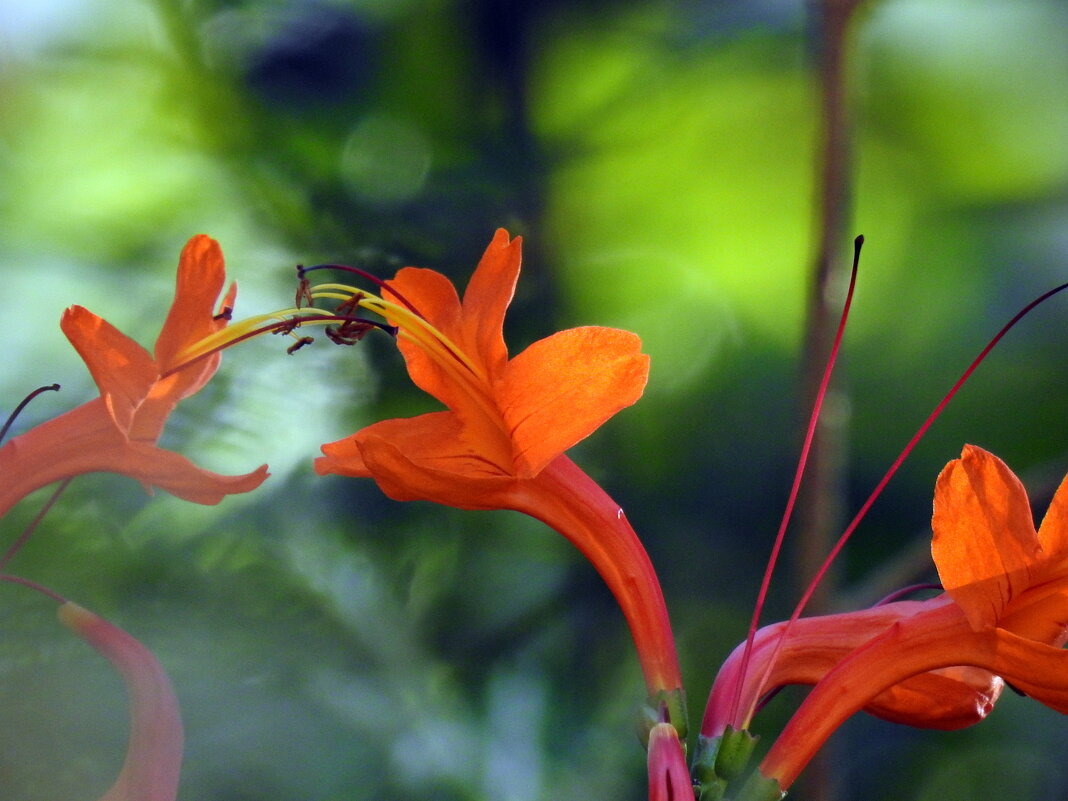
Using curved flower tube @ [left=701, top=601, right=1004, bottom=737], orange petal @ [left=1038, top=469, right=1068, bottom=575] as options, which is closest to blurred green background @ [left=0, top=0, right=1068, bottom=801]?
curved flower tube @ [left=701, top=601, right=1004, bottom=737]

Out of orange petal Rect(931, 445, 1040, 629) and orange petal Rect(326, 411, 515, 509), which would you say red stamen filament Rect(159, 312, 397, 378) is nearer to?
orange petal Rect(326, 411, 515, 509)

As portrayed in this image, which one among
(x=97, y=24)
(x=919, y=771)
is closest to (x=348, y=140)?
(x=97, y=24)

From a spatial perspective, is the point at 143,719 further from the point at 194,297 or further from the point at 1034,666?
the point at 1034,666

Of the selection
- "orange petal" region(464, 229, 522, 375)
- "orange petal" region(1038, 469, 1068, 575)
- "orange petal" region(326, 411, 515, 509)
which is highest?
"orange petal" region(464, 229, 522, 375)

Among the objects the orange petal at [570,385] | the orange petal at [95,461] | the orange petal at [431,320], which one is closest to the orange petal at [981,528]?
the orange petal at [570,385]

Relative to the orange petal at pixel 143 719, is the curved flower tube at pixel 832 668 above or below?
below

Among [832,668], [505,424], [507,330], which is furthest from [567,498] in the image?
[507,330]

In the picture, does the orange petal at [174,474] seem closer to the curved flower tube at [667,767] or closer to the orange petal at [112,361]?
the orange petal at [112,361]
